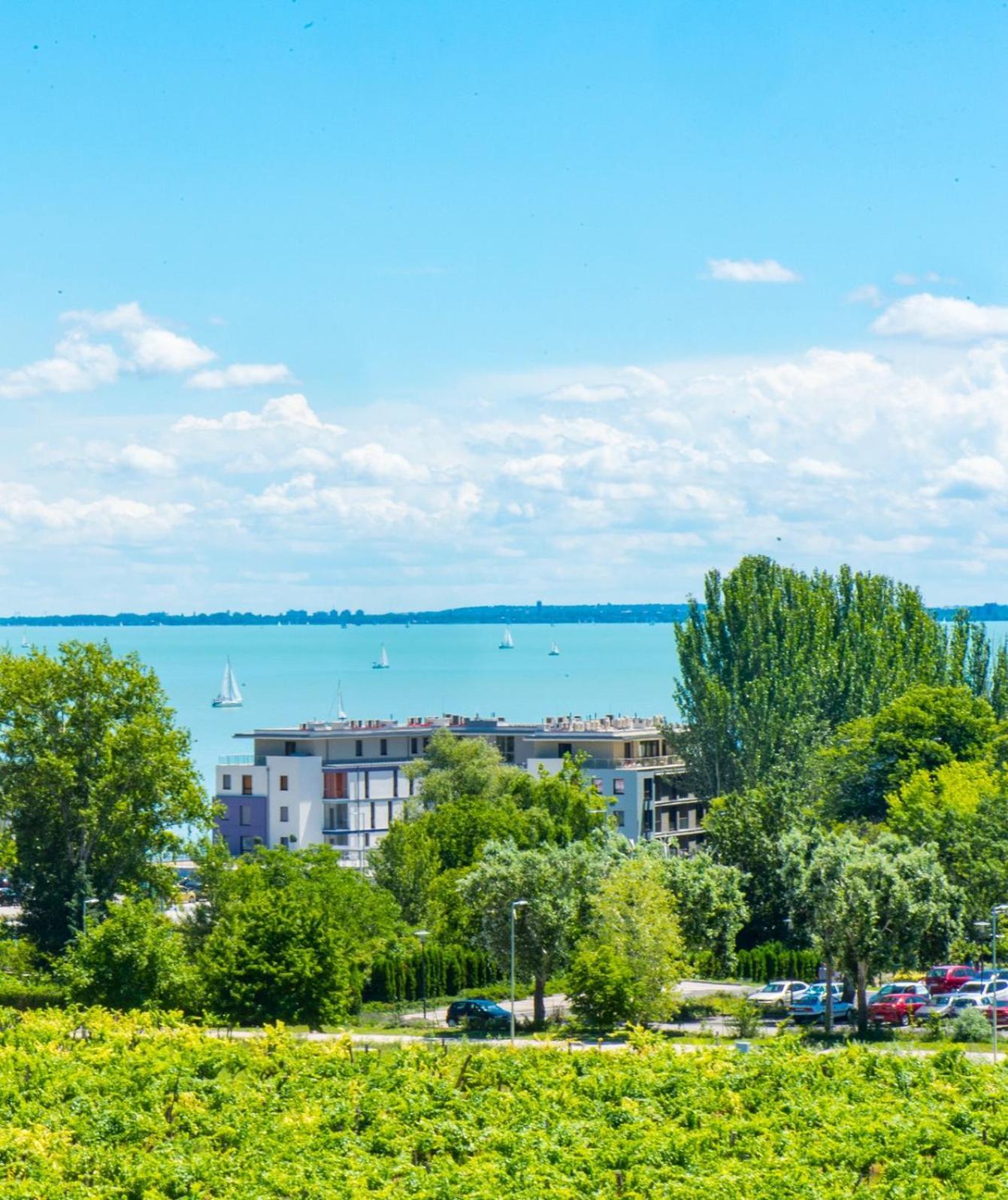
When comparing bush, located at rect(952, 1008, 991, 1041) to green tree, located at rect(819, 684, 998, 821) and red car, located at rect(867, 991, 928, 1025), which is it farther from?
green tree, located at rect(819, 684, 998, 821)

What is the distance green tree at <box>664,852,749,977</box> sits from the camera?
175 ft

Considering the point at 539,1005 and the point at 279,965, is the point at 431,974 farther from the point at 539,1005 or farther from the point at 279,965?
the point at 279,965

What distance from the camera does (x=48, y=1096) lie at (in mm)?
28547

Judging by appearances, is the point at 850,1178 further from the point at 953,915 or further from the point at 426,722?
the point at 426,722

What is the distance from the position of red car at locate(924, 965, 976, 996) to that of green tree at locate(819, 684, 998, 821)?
49.4 feet

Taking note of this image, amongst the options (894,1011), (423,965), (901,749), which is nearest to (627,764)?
(901,749)

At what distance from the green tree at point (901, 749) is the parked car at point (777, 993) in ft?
57.0

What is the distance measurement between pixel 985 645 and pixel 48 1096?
2576 inches

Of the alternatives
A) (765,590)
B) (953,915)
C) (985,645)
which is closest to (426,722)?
(765,590)

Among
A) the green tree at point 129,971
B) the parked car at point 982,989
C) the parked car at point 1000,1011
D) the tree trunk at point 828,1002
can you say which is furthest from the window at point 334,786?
the parked car at point 1000,1011

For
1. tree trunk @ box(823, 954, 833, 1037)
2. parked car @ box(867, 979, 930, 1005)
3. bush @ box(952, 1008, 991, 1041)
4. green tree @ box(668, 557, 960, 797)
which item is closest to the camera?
bush @ box(952, 1008, 991, 1041)

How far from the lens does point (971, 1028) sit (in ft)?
148

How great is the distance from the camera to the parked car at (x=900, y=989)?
50469mm

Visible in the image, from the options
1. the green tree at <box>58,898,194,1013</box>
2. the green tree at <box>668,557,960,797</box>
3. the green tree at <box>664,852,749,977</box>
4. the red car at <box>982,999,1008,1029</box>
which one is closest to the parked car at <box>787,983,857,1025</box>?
the green tree at <box>664,852,749,977</box>
